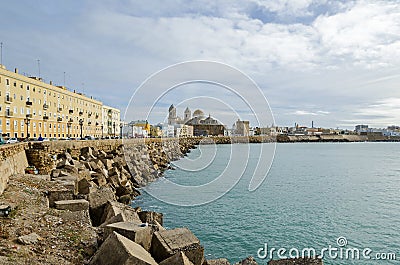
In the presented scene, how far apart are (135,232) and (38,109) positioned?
1511 inches

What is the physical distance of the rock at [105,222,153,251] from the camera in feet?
15.9

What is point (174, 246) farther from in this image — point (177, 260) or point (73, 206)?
point (73, 206)

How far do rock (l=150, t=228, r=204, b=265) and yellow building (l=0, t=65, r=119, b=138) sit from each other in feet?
89.7

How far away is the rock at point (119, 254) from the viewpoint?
4035 mm

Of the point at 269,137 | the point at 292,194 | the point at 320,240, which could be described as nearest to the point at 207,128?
the point at 269,137

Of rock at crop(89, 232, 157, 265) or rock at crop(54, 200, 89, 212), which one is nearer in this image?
rock at crop(89, 232, 157, 265)

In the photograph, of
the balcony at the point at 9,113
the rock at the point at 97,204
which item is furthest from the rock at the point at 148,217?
the balcony at the point at 9,113

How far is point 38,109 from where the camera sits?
38.1 metres

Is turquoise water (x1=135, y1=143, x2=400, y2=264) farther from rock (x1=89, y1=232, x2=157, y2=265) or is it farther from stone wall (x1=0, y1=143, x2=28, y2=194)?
stone wall (x1=0, y1=143, x2=28, y2=194)

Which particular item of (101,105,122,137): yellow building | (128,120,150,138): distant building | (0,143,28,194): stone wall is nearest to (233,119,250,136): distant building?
(128,120,150,138): distant building

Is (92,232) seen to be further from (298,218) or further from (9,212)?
(298,218)

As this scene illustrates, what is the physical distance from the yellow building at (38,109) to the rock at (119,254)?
2795 cm

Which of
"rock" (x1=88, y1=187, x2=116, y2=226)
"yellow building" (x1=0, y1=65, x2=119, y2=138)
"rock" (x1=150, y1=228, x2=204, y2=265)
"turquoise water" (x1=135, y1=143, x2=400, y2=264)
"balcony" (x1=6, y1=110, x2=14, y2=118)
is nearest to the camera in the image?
"rock" (x1=150, y1=228, x2=204, y2=265)

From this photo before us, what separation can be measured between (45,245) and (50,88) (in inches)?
1623
